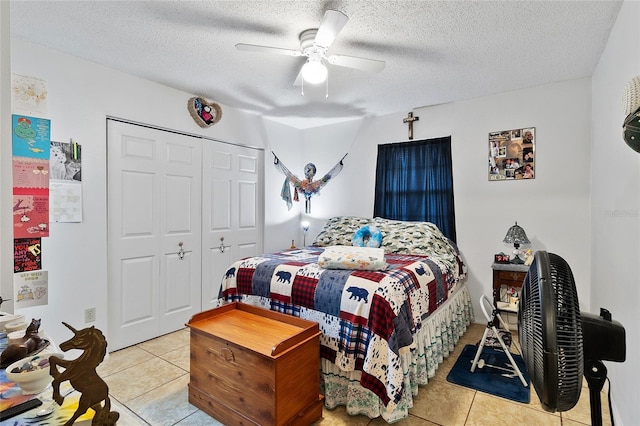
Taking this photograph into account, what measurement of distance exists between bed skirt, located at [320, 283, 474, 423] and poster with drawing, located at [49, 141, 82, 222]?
2257mm

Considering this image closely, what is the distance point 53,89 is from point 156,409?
2.43 meters

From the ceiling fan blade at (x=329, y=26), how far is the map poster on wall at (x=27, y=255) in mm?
2451

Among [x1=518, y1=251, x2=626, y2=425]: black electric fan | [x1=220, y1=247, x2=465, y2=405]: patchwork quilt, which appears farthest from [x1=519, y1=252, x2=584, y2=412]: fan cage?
[x1=220, y1=247, x2=465, y2=405]: patchwork quilt

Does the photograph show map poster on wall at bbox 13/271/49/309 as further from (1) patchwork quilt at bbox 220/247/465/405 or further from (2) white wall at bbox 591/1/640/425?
(2) white wall at bbox 591/1/640/425

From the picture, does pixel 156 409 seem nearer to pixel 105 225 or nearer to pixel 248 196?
pixel 105 225

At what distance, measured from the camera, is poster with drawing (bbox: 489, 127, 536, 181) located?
312 cm

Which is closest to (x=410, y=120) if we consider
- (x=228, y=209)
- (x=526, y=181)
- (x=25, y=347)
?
(x=526, y=181)

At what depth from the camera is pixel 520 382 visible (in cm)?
220

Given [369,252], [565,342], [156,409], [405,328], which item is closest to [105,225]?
[156,409]

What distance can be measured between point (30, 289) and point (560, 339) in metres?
3.07

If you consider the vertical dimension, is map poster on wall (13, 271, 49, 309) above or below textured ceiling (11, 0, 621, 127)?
below

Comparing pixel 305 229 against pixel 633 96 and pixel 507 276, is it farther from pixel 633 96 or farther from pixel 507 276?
pixel 633 96

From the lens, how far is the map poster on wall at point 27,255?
220cm

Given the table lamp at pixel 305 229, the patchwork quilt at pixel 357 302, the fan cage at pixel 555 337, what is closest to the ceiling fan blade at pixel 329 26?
the patchwork quilt at pixel 357 302
